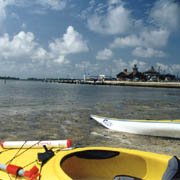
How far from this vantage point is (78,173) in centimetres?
381

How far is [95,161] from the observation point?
3873 mm

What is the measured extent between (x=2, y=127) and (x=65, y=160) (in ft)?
27.4

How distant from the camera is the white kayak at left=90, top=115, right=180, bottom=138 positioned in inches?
338

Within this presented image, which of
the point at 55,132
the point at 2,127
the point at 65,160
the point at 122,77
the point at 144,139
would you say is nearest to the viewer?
the point at 65,160

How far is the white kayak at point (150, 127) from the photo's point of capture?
8586 mm

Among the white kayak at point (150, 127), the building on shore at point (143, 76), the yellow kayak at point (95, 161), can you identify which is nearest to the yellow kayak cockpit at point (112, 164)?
the yellow kayak at point (95, 161)

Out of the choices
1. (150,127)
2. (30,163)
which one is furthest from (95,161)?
(150,127)

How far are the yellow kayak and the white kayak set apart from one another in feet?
17.7

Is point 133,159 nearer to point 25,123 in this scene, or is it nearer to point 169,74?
point 25,123

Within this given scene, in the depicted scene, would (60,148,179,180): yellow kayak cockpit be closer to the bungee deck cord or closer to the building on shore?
the bungee deck cord

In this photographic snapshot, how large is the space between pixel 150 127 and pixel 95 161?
19.2 ft

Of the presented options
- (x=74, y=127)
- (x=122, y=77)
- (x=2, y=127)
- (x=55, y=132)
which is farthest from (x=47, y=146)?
(x=122, y=77)

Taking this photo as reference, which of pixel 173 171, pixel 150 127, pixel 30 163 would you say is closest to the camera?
pixel 173 171

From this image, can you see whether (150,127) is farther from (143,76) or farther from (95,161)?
(143,76)
